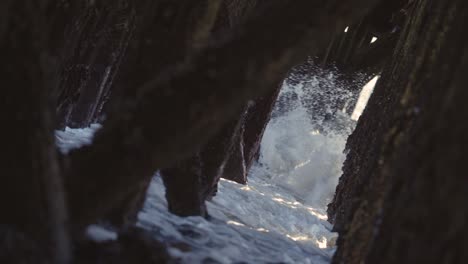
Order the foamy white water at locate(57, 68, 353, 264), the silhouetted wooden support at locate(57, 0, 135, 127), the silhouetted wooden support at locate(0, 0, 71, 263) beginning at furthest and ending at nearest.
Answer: the silhouetted wooden support at locate(57, 0, 135, 127) < the foamy white water at locate(57, 68, 353, 264) < the silhouetted wooden support at locate(0, 0, 71, 263)

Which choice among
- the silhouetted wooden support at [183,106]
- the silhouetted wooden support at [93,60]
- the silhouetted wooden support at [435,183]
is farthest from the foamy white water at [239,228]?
the silhouetted wooden support at [435,183]

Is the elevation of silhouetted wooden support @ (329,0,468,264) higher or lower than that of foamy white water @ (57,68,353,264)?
higher

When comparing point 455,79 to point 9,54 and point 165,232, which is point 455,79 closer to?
point 9,54

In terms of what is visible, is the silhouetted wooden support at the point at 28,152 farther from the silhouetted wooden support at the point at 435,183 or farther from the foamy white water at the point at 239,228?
the silhouetted wooden support at the point at 435,183

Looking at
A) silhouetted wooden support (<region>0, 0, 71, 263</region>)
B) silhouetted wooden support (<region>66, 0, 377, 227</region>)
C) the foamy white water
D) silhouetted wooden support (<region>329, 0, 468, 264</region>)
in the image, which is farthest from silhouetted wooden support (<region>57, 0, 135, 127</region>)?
silhouetted wooden support (<region>329, 0, 468, 264</region>)

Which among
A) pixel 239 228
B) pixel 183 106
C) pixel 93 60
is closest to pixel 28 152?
pixel 183 106

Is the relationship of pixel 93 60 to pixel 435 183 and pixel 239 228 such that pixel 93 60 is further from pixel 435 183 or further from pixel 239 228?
pixel 435 183

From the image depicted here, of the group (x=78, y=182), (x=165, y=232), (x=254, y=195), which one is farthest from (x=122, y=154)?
(x=254, y=195)

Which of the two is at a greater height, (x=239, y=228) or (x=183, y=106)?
(x=183, y=106)

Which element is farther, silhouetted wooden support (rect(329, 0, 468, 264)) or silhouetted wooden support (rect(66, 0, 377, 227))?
silhouetted wooden support (rect(66, 0, 377, 227))

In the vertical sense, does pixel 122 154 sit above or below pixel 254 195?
above

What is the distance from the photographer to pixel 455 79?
1530mm

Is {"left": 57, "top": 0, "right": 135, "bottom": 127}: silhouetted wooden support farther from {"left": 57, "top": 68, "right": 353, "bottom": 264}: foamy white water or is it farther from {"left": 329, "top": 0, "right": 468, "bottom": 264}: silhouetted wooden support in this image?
{"left": 329, "top": 0, "right": 468, "bottom": 264}: silhouetted wooden support

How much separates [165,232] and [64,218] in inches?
49.2
